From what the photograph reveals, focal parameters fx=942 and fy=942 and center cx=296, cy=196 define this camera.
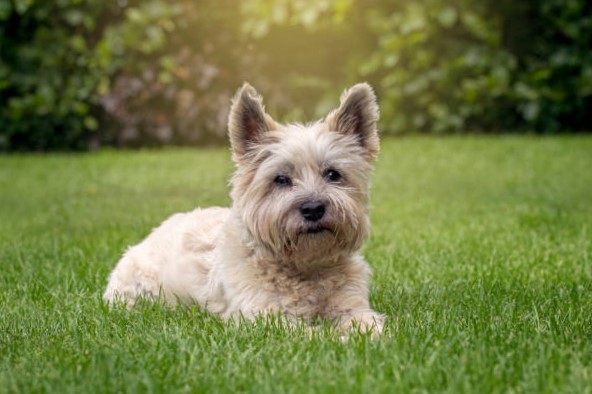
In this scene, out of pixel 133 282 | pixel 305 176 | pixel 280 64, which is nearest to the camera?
pixel 305 176

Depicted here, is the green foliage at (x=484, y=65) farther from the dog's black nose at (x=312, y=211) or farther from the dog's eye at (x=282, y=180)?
the dog's black nose at (x=312, y=211)

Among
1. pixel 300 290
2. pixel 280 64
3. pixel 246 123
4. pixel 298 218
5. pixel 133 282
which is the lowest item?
pixel 133 282

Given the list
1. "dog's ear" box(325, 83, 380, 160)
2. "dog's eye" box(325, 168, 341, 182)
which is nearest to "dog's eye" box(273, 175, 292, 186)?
"dog's eye" box(325, 168, 341, 182)

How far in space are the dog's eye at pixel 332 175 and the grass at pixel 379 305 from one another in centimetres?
67

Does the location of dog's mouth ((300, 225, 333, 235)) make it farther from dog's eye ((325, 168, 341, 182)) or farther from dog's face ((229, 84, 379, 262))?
dog's eye ((325, 168, 341, 182))

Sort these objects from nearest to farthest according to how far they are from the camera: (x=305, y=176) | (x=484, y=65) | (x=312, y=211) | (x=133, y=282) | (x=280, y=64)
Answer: (x=312, y=211) < (x=305, y=176) < (x=133, y=282) < (x=484, y=65) < (x=280, y=64)

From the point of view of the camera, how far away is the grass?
310cm

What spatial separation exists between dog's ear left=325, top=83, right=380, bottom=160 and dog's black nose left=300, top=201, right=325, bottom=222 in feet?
1.54

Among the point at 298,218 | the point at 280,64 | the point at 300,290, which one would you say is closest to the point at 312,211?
the point at 298,218

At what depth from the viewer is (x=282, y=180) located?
413cm

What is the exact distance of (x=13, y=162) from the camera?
1215 cm

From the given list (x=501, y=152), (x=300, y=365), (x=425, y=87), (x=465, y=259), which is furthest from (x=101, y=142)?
(x=300, y=365)

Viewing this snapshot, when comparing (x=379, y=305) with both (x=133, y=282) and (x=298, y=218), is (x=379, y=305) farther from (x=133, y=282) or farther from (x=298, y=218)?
(x=133, y=282)

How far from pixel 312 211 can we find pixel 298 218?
66 millimetres
